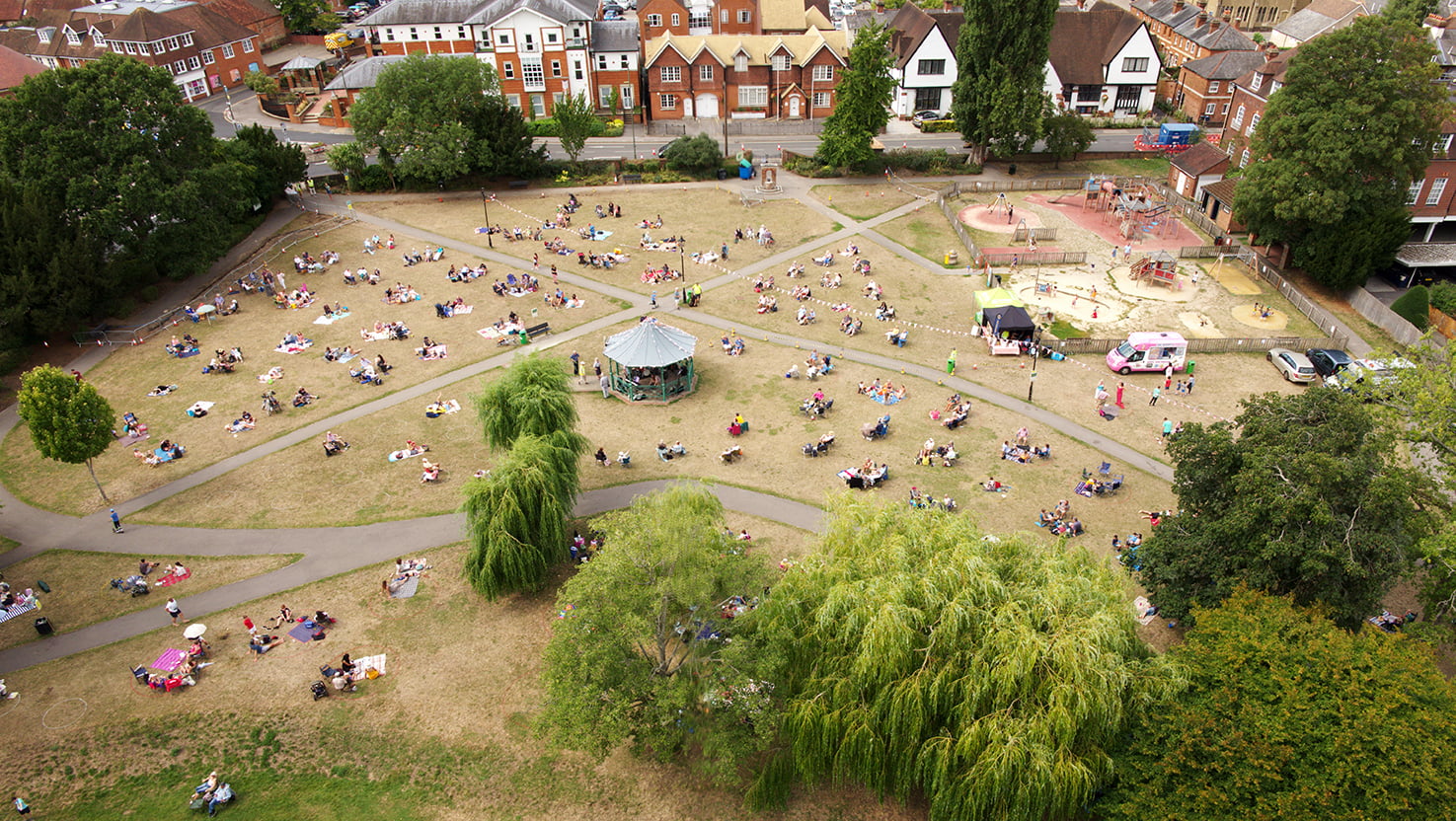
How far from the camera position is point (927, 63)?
86750 mm

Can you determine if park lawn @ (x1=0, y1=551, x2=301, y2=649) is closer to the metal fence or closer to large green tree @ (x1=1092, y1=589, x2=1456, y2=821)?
large green tree @ (x1=1092, y1=589, x2=1456, y2=821)

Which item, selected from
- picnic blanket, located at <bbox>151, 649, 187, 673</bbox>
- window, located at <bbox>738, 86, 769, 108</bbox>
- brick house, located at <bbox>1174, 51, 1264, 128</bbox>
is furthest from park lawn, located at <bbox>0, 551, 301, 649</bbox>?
brick house, located at <bbox>1174, 51, 1264, 128</bbox>

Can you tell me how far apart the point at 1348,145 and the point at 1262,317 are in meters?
11.1

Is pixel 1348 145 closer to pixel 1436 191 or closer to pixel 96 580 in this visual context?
pixel 1436 191

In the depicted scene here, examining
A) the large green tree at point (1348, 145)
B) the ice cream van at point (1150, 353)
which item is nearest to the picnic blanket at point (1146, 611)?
the ice cream van at point (1150, 353)

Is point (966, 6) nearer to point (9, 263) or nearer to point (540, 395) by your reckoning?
point (540, 395)

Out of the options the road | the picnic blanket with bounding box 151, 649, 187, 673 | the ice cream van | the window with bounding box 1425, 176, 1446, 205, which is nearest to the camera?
the picnic blanket with bounding box 151, 649, 187, 673

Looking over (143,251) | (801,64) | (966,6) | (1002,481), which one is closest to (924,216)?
(966,6)

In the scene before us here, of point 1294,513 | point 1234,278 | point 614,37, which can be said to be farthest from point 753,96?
point 1294,513

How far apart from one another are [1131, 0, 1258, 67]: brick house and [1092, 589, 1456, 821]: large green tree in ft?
267

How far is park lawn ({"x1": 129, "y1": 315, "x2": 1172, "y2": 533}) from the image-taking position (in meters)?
37.5

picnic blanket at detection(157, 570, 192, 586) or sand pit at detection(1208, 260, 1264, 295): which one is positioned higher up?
sand pit at detection(1208, 260, 1264, 295)

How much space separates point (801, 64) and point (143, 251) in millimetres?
60489

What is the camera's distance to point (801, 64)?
8512cm
